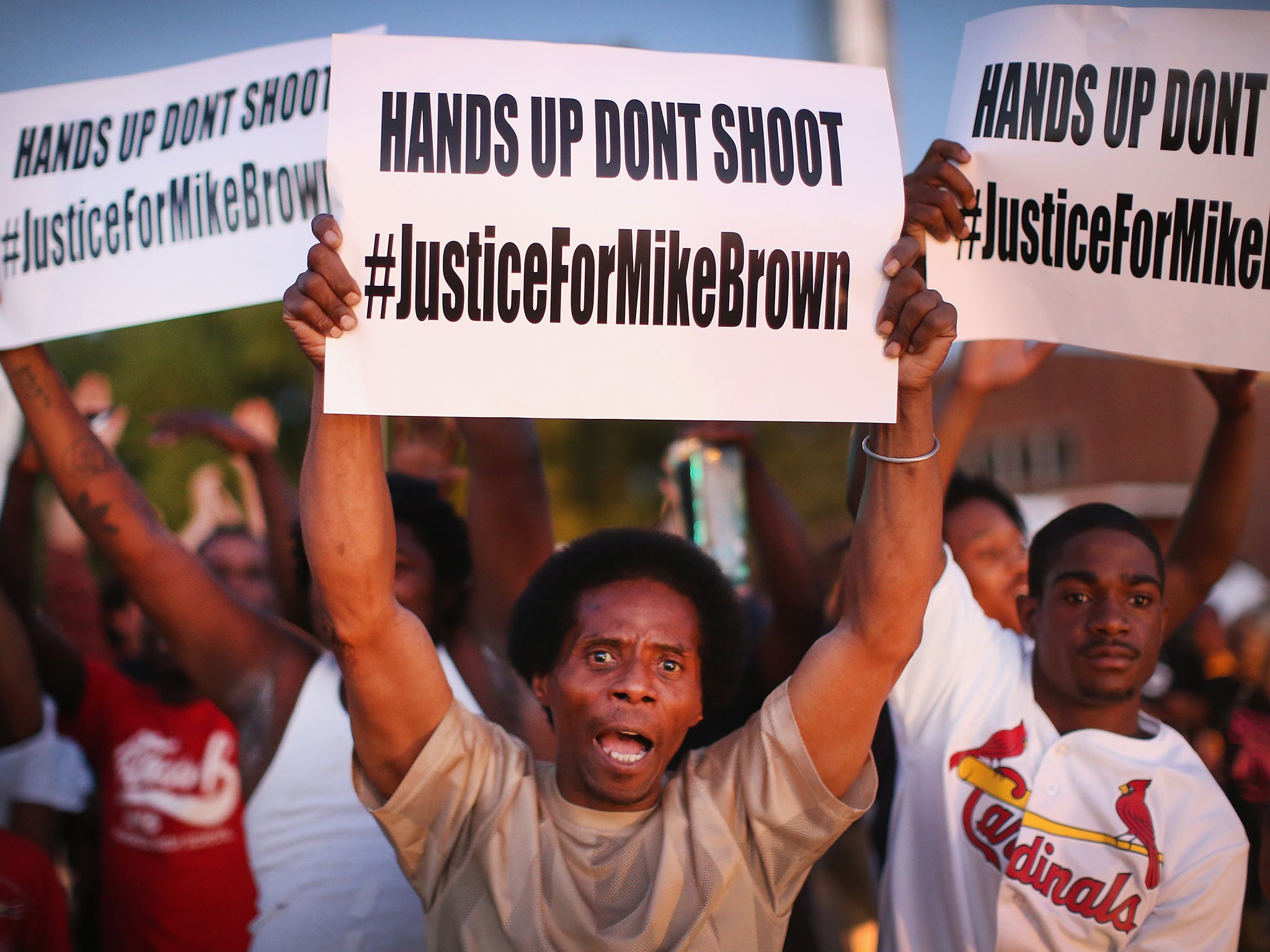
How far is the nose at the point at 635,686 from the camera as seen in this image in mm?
2055

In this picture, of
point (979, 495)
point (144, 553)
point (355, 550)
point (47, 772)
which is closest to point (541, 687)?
point (355, 550)

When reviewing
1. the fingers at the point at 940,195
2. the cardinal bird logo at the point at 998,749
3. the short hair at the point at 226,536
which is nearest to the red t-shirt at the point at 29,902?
the short hair at the point at 226,536

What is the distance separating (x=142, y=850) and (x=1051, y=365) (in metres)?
19.5

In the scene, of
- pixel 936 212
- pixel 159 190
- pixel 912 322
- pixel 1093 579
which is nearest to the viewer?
pixel 912 322

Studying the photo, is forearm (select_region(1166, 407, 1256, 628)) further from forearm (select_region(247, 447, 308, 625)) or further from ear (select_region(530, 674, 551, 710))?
forearm (select_region(247, 447, 308, 625))

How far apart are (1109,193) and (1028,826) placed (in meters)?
1.40

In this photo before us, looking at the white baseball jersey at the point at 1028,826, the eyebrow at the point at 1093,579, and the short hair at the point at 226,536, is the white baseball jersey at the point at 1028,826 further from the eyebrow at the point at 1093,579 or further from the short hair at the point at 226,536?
the short hair at the point at 226,536

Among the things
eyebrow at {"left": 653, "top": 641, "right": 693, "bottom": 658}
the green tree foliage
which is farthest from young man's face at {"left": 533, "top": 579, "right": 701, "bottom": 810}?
the green tree foliage

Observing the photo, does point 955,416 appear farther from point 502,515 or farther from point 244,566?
point 244,566

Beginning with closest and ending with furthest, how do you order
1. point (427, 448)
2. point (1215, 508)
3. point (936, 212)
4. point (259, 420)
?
point (936, 212) → point (1215, 508) → point (427, 448) → point (259, 420)

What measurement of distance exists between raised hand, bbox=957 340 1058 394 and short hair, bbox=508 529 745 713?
0.91 metres

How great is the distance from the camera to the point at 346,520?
6.29 feet

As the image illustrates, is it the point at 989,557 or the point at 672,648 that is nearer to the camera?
the point at 672,648

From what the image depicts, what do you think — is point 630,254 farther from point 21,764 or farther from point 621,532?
point 21,764
